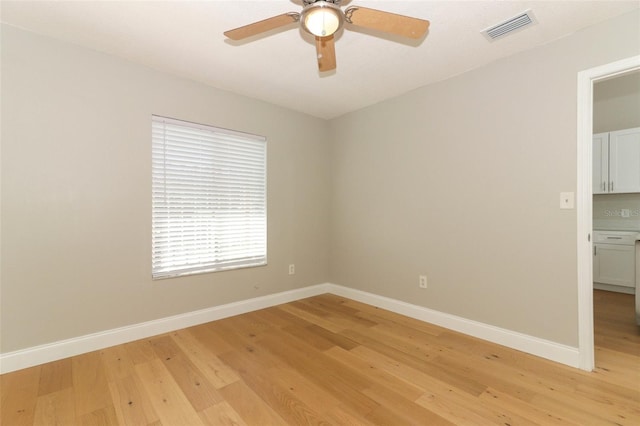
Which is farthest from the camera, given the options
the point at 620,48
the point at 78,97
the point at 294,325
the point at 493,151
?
the point at 294,325

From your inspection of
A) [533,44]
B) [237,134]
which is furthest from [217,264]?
[533,44]

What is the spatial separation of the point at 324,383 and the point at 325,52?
2.22m

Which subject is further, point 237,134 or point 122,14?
point 237,134

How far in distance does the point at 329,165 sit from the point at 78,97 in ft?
9.32

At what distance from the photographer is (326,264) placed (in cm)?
416

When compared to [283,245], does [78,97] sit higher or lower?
higher

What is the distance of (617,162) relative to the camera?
4.06 meters

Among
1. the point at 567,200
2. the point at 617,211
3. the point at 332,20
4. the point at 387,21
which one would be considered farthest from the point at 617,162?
the point at 332,20

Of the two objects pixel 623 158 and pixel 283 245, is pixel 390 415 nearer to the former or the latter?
pixel 283 245

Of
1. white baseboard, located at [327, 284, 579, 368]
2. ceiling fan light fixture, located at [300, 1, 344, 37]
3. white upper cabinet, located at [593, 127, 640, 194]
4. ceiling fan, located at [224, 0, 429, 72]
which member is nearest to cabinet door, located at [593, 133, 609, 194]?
white upper cabinet, located at [593, 127, 640, 194]

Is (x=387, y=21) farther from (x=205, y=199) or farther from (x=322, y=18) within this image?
(x=205, y=199)

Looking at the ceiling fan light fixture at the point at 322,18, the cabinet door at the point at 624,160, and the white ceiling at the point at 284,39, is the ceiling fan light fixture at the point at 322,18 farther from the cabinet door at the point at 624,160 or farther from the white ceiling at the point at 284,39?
the cabinet door at the point at 624,160

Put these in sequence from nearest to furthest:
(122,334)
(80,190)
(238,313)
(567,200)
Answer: (567,200) < (80,190) < (122,334) < (238,313)

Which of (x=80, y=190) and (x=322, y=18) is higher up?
(x=322, y=18)
